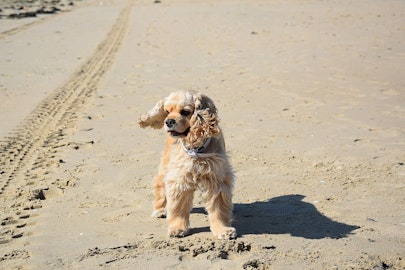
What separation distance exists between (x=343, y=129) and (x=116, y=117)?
3.49 metres

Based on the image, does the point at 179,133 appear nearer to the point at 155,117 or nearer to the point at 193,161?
the point at 193,161

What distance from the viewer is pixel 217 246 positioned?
4.18 metres

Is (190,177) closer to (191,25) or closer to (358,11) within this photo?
(191,25)

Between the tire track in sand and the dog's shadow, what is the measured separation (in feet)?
6.22

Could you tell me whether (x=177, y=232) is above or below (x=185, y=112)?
below

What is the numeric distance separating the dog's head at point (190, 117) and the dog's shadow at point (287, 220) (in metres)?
0.97

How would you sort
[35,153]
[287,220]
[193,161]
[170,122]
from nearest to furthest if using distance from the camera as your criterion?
[170,122], [193,161], [287,220], [35,153]

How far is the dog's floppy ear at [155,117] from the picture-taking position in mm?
4383

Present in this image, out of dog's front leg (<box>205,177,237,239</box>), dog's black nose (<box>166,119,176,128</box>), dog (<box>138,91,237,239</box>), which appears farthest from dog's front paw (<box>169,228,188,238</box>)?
dog's black nose (<box>166,119,176,128</box>)

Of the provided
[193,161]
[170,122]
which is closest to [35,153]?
[193,161]

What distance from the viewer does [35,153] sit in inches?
268

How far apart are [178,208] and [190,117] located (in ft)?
2.61

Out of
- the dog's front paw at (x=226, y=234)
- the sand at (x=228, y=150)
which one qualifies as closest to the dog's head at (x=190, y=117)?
the dog's front paw at (x=226, y=234)

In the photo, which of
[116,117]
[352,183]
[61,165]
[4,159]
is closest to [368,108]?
[352,183]
